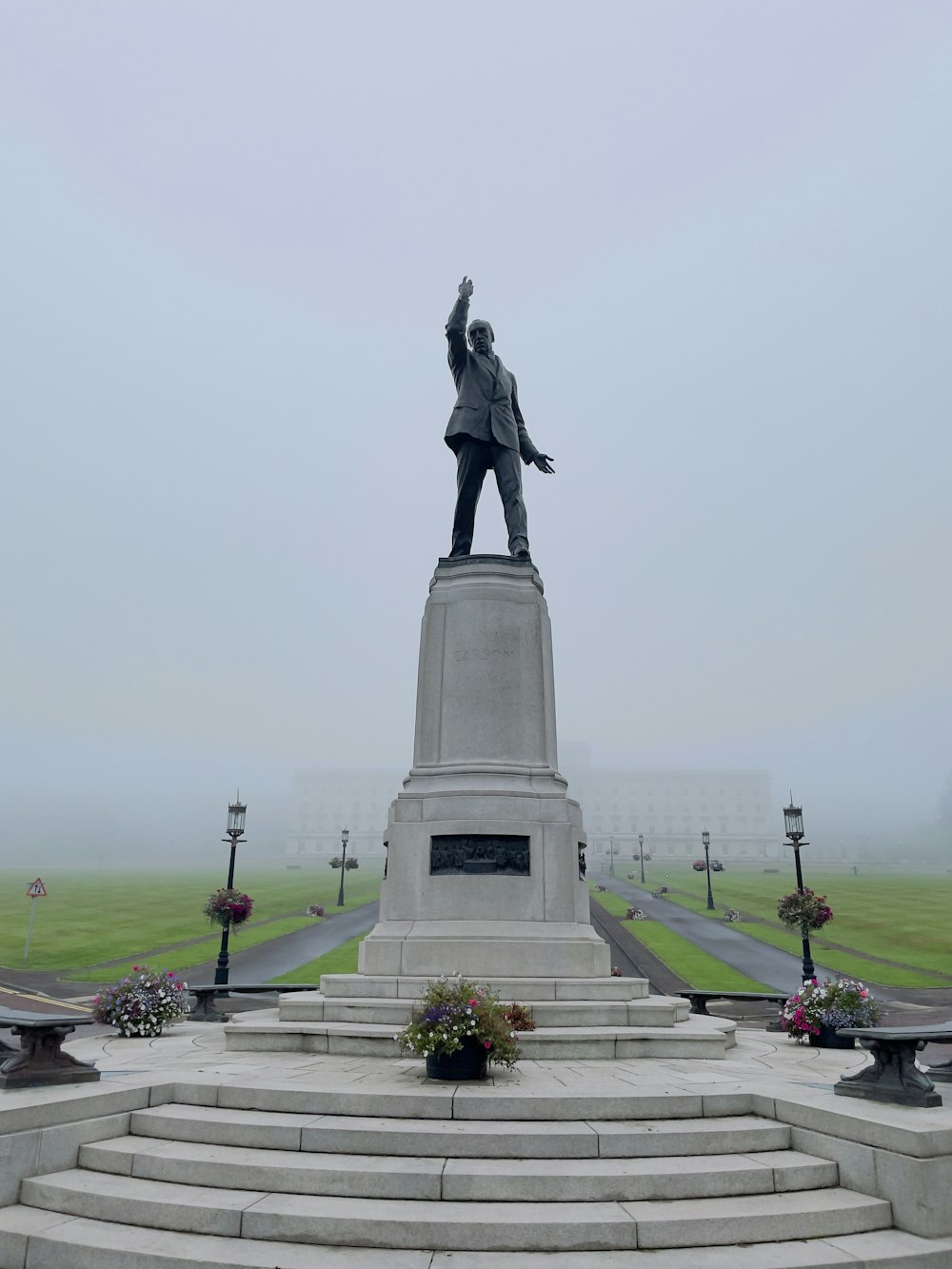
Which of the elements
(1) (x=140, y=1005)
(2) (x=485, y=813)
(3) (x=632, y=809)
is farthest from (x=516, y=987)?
(3) (x=632, y=809)

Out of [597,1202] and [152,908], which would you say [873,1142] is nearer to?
[597,1202]

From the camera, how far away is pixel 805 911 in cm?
2300

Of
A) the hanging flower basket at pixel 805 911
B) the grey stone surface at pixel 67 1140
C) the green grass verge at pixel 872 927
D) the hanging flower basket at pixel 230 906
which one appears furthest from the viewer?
the green grass verge at pixel 872 927

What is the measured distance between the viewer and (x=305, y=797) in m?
172

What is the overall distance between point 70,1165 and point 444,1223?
3.18 m

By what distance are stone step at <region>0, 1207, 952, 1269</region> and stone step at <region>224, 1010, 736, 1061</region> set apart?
3.85 m

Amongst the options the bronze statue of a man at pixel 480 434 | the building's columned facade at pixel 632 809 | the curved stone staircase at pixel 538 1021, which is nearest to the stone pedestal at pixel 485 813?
the curved stone staircase at pixel 538 1021

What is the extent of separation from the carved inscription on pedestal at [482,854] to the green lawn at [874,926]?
21402mm

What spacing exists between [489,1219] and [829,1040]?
9.13 m

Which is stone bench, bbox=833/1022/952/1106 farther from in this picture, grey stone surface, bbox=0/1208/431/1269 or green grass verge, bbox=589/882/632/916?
green grass verge, bbox=589/882/632/916

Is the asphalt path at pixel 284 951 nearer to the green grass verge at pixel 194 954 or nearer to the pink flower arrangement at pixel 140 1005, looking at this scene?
the green grass verge at pixel 194 954

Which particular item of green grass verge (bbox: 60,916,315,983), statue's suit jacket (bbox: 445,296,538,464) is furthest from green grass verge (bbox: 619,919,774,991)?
statue's suit jacket (bbox: 445,296,538,464)

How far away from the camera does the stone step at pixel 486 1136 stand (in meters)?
5.91

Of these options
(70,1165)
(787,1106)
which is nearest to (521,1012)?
(787,1106)
